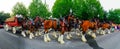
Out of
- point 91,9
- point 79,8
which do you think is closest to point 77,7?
point 79,8

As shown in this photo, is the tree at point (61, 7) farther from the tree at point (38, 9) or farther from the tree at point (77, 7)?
the tree at point (38, 9)

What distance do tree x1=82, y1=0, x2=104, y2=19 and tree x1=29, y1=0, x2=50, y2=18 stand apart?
989 centimetres

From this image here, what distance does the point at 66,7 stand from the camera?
79.6 meters

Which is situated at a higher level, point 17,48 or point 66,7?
point 66,7

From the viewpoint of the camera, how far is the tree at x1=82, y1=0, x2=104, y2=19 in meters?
86.8

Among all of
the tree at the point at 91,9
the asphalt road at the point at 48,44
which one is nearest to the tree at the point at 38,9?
the tree at the point at 91,9

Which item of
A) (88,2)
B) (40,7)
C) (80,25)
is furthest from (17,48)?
(88,2)

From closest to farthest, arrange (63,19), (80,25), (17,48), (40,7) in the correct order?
(17,48) → (63,19) → (80,25) → (40,7)

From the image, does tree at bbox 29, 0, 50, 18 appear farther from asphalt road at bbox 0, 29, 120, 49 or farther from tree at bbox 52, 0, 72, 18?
asphalt road at bbox 0, 29, 120, 49

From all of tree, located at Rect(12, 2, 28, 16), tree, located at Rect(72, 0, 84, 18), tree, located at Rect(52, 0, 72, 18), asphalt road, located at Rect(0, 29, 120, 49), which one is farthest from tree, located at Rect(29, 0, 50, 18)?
asphalt road, located at Rect(0, 29, 120, 49)

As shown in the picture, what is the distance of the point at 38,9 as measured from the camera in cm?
8588

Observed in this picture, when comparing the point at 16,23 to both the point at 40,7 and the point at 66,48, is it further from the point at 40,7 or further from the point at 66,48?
the point at 40,7

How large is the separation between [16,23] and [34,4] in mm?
54518

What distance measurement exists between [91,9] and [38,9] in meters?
14.6
